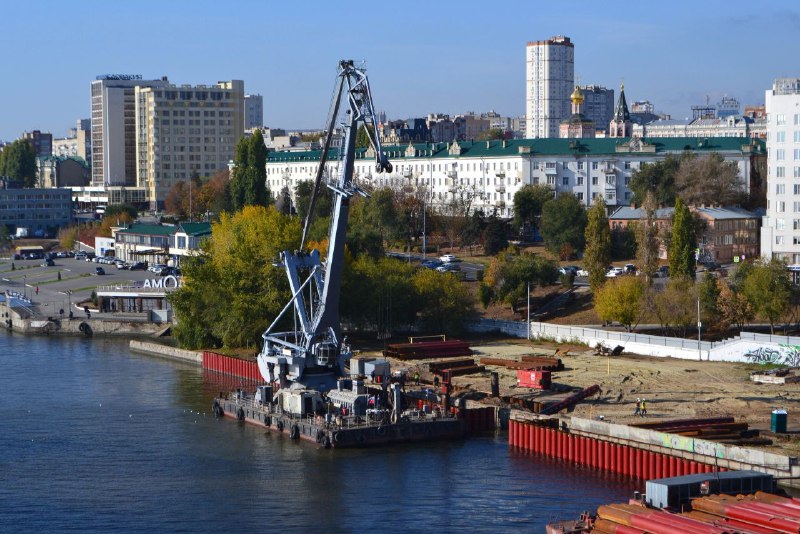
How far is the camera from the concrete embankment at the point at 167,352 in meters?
56.0

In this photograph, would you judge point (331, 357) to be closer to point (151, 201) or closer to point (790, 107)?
point (790, 107)

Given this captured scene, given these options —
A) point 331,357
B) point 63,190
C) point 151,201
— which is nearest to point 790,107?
point 331,357

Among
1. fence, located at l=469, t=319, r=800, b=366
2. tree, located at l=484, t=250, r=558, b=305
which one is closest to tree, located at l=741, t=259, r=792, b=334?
fence, located at l=469, t=319, r=800, b=366

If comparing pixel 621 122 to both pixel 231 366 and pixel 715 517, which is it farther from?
pixel 715 517

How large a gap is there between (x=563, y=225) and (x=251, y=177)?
89.2 ft

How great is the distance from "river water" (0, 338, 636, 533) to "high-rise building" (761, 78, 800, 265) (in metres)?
30.2

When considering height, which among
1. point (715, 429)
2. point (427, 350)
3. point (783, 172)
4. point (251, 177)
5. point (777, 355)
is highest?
point (251, 177)

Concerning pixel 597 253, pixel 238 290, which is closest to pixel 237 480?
pixel 238 290

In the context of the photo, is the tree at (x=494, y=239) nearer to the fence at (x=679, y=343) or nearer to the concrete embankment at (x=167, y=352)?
→ the fence at (x=679, y=343)

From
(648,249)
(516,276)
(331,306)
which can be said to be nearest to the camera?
(331,306)

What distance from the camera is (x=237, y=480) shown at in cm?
3328

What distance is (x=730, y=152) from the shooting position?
86312 millimetres

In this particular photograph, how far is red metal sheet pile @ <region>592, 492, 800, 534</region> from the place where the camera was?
23.8 meters

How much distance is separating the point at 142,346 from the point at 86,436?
21.2 meters
